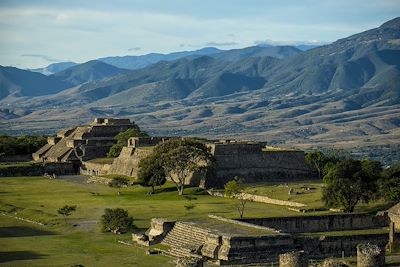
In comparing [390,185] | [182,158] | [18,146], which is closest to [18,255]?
[390,185]

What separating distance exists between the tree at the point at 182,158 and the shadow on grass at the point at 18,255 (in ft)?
87.5

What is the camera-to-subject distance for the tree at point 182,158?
71.6 metres

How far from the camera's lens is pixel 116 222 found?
51906mm

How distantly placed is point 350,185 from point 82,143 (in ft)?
165

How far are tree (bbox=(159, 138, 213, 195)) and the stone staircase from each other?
22815 millimetres

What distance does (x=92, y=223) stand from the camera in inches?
2169

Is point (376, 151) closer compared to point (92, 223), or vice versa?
point (92, 223)

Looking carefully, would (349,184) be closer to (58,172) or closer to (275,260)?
(275,260)

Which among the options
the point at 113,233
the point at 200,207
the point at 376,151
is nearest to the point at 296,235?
the point at 113,233

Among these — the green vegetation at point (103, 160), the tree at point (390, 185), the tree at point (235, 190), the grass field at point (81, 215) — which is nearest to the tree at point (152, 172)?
the grass field at point (81, 215)

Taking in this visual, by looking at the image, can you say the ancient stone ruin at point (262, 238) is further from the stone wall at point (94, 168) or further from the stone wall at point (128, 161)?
the stone wall at point (94, 168)

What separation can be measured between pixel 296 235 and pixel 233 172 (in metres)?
29.0

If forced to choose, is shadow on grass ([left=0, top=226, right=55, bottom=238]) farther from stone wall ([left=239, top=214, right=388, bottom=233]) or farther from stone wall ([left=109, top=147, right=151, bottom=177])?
stone wall ([left=109, top=147, right=151, bottom=177])

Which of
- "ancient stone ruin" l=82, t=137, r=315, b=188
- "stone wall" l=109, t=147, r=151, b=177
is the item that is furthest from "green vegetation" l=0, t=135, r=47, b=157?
"ancient stone ruin" l=82, t=137, r=315, b=188
